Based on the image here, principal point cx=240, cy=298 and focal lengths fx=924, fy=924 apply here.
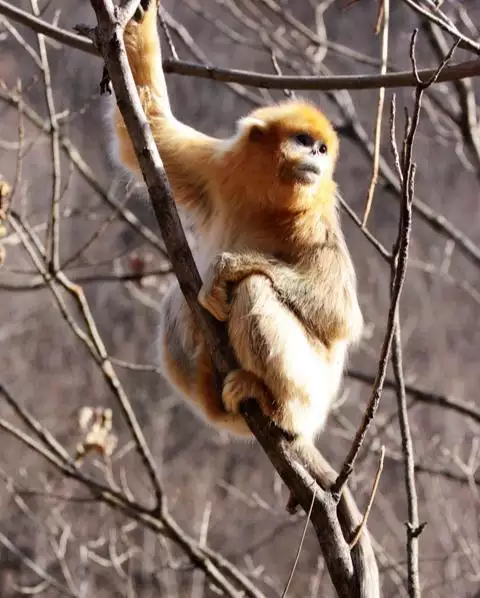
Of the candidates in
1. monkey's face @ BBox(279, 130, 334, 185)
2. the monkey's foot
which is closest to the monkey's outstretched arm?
monkey's face @ BBox(279, 130, 334, 185)

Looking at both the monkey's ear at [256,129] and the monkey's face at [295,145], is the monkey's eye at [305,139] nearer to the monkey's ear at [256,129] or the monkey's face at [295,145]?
the monkey's face at [295,145]

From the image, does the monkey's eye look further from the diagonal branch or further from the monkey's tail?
the monkey's tail

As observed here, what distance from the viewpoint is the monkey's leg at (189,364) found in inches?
134

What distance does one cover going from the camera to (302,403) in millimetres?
3215

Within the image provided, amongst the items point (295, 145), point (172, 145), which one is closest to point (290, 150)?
point (295, 145)

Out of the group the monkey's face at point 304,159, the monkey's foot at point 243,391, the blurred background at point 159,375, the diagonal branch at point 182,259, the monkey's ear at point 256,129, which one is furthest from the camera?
the blurred background at point 159,375

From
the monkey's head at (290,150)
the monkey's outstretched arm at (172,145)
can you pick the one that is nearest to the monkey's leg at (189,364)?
the monkey's outstretched arm at (172,145)

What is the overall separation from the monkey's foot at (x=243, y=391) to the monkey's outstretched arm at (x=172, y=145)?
2.84ft

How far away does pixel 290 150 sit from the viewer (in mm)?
3316

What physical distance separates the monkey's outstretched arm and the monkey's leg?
403 millimetres

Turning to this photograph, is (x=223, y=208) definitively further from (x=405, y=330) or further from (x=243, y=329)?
(x=405, y=330)

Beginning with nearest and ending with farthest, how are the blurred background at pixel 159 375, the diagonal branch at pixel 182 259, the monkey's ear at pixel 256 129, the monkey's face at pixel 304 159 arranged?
the diagonal branch at pixel 182 259
the monkey's face at pixel 304 159
the monkey's ear at pixel 256 129
the blurred background at pixel 159 375

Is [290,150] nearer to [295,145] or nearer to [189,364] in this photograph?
[295,145]

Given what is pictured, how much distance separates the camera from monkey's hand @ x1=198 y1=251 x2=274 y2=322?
9.98ft
